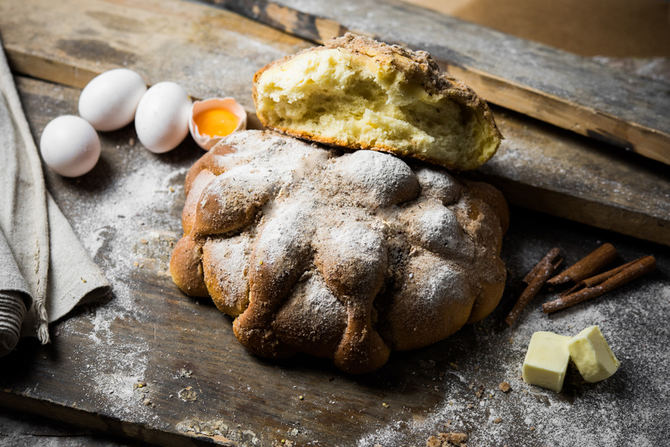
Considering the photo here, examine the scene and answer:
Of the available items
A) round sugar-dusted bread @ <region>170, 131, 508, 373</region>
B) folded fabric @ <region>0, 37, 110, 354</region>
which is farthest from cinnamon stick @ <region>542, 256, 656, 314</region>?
folded fabric @ <region>0, 37, 110, 354</region>

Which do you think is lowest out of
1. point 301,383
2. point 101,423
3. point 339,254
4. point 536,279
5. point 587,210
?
point 101,423

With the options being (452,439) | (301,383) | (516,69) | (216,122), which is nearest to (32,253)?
(216,122)

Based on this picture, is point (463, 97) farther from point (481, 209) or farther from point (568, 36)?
point (568, 36)

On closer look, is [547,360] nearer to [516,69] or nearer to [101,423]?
[101,423]

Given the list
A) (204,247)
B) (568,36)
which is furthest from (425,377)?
(568,36)

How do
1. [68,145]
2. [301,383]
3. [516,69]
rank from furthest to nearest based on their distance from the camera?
[516,69] < [68,145] < [301,383]

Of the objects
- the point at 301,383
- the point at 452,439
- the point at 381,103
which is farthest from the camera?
the point at 381,103

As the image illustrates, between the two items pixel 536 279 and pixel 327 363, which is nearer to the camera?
pixel 327 363

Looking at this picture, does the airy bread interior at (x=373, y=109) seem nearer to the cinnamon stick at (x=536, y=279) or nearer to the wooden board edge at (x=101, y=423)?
the cinnamon stick at (x=536, y=279)

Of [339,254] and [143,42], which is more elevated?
[339,254]
